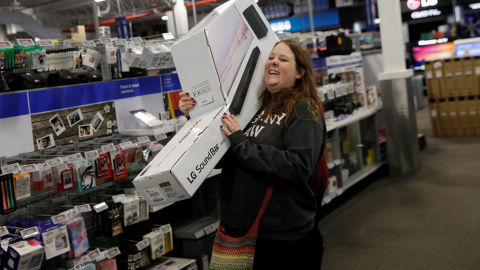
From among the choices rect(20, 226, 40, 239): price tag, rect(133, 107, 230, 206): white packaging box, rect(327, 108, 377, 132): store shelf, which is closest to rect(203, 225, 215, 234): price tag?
rect(20, 226, 40, 239): price tag

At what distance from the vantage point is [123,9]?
1575 cm

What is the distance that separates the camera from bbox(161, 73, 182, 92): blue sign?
178 inches

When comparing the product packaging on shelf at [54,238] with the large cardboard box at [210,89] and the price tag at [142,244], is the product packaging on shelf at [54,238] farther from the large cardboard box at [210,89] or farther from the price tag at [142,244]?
the large cardboard box at [210,89]

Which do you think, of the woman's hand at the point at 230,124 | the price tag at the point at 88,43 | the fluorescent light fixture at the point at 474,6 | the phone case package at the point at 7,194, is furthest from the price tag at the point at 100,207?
the fluorescent light fixture at the point at 474,6

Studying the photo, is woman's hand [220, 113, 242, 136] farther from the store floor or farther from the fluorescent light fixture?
the fluorescent light fixture

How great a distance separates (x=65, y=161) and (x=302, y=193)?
5.28ft

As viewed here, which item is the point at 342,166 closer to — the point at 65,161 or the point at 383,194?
the point at 383,194

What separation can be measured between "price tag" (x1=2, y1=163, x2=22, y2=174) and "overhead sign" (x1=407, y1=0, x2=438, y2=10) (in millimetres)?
13608

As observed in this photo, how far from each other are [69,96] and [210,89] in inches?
67.3

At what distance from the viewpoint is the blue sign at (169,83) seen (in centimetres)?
452

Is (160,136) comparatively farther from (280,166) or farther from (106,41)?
(280,166)

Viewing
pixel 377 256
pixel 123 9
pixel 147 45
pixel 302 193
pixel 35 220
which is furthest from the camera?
pixel 123 9

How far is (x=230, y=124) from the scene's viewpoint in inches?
86.8

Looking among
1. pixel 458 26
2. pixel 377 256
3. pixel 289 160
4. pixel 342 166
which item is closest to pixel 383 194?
pixel 342 166
